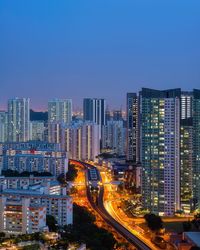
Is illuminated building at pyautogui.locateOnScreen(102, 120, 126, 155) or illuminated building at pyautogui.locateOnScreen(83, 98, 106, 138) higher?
illuminated building at pyautogui.locateOnScreen(83, 98, 106, 138)

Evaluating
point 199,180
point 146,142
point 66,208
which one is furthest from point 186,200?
point 66,208

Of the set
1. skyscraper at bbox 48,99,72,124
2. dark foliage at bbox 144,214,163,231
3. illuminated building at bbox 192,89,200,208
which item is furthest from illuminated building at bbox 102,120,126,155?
dark foliage at bbox 144,214,163,231

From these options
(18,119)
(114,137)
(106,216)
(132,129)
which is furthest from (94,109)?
(106,216)

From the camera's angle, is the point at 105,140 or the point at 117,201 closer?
the point at 117,201

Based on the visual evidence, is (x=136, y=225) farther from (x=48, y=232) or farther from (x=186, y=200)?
(x=48, y=232)

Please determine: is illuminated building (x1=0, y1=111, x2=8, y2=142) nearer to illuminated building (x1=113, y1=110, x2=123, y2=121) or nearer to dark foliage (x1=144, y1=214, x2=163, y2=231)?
illuminated building (x1=113, y1=110, x2=123, y2=121)
